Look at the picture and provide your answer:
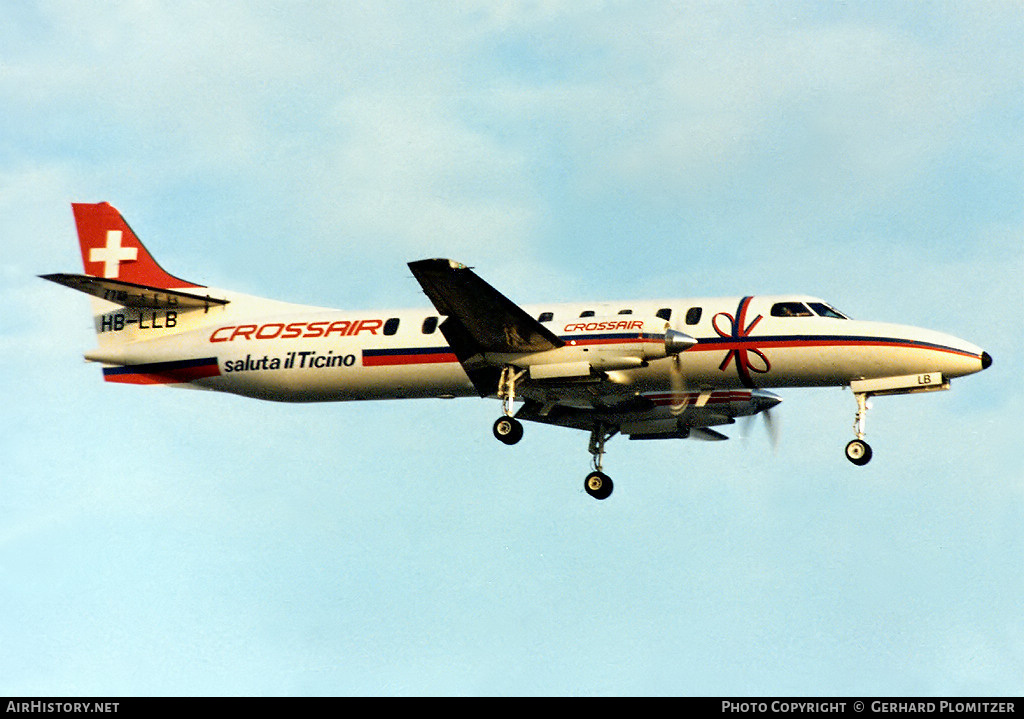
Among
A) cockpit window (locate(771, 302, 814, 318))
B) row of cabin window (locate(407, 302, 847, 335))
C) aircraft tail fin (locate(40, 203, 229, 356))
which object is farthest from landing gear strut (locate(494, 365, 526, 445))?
aircraft tail fin (locate(40, 203, 229, 356))

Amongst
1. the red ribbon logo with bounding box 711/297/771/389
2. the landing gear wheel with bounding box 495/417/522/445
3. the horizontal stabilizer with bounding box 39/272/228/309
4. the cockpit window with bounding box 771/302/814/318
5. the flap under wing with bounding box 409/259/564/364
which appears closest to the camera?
the flap under wing with bounding box 409/259/564/364

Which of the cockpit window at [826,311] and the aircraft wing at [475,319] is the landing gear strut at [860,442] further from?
the aircraft wing at [475,319]

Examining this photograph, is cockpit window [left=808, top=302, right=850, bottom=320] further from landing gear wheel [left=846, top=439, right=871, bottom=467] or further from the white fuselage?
landing gear wheel [left=846, top=439, right=871, bottom=467]

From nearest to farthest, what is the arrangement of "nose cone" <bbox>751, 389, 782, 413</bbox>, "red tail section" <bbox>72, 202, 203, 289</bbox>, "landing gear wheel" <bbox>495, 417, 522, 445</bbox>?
"landing gear wheel" <bbox>495, 417, 522, 445</bbox>, "nose cone" <bbox>751, 389, 782, 413</bbox>, "red tail section" <bbox>72, 202, 203, 289</bbox>

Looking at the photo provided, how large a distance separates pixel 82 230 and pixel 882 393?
833 inches

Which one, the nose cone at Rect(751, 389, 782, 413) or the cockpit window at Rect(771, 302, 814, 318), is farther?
the nose cone at Rect(751, 389, 782, 413)

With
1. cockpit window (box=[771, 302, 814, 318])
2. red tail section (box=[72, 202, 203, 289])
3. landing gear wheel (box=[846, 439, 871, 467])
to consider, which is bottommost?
landing gear wheel (box=[846, 439, 871, 467])

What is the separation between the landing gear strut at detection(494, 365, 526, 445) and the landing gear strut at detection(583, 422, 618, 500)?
3.97m

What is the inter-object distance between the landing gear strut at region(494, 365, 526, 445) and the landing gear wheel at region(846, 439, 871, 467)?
282 inches

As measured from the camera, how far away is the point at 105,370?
36.8m

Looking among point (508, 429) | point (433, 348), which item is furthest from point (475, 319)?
point (508, 429)

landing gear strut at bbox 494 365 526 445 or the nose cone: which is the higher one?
the nose cone

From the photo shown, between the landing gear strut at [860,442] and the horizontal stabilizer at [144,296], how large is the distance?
617 inches

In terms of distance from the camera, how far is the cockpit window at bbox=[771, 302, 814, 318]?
105 ft
